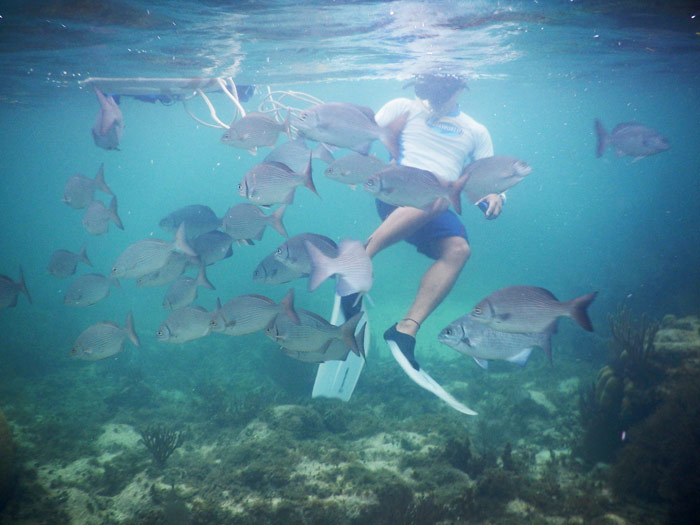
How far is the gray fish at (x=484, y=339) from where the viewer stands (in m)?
3.71

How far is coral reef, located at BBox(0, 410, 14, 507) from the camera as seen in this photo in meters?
5.07

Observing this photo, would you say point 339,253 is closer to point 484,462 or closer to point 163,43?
point 484,462

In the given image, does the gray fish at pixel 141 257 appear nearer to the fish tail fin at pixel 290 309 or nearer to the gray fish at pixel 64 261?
the fish tail fin at pixel 290 309

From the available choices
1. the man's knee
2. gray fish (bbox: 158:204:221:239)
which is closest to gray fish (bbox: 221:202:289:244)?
gray fish (bbox: 158:204:221:239)

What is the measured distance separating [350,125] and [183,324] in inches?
136

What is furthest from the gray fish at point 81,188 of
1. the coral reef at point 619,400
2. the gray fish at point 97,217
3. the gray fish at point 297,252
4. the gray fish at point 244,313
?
the coral reef at point 619,400

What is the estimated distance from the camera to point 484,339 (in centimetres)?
373

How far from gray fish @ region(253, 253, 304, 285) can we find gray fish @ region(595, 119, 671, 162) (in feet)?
23.9

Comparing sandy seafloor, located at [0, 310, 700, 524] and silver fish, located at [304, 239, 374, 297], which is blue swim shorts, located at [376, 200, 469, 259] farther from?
sandy seafloor, located at [0, 310, 700, 524]

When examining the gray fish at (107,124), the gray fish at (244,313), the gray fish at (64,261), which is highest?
the gray fish at (107,124)

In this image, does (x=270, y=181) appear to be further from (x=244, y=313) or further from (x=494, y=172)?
(x=494, y=172)

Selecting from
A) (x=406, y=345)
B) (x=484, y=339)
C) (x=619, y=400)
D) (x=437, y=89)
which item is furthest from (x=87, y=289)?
(x=619, y=400)

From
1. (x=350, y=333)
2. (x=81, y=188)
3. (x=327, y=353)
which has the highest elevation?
(x=81, y=188)

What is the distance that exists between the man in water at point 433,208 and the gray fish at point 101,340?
11.3 ft
